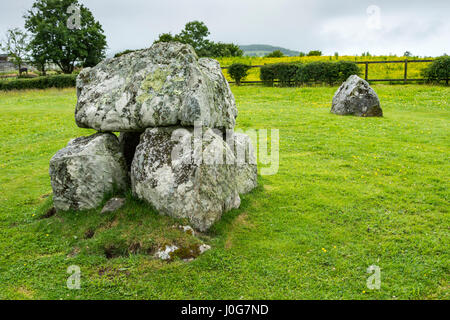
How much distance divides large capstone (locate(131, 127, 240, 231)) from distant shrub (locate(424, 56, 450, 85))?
2511 cm

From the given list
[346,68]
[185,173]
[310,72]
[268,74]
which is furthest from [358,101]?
[268,74]

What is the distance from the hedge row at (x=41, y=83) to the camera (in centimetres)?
3306

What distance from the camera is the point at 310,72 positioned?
2778cm

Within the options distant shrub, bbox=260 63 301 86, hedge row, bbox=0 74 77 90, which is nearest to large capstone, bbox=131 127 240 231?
distant shrub, bbox=260 63 301 86

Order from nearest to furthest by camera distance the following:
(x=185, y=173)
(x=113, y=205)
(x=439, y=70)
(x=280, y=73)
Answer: (x=185, y=173) → (x=113, y=205) → (x=439, y=70) → (x=280, y=73)

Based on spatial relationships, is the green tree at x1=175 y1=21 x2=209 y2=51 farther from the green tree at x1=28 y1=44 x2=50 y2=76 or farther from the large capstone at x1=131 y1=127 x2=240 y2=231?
the large capstone at x1=131 y1=127 x2=240 y2=231

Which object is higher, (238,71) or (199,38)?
(199,38)

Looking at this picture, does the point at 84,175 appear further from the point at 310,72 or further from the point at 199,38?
the point at 199,38

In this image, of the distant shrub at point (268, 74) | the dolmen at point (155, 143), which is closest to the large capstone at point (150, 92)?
the dolmen at point (155, 143)

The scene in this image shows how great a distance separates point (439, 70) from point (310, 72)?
8.99 meters

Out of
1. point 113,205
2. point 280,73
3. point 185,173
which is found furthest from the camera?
point 280,73

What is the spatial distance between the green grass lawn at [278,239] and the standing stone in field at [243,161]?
272 millimetres

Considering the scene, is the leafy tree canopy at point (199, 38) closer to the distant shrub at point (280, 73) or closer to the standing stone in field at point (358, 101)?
the distant shrub at point (280, 73)

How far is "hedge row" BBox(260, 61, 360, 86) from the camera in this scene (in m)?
27.1
